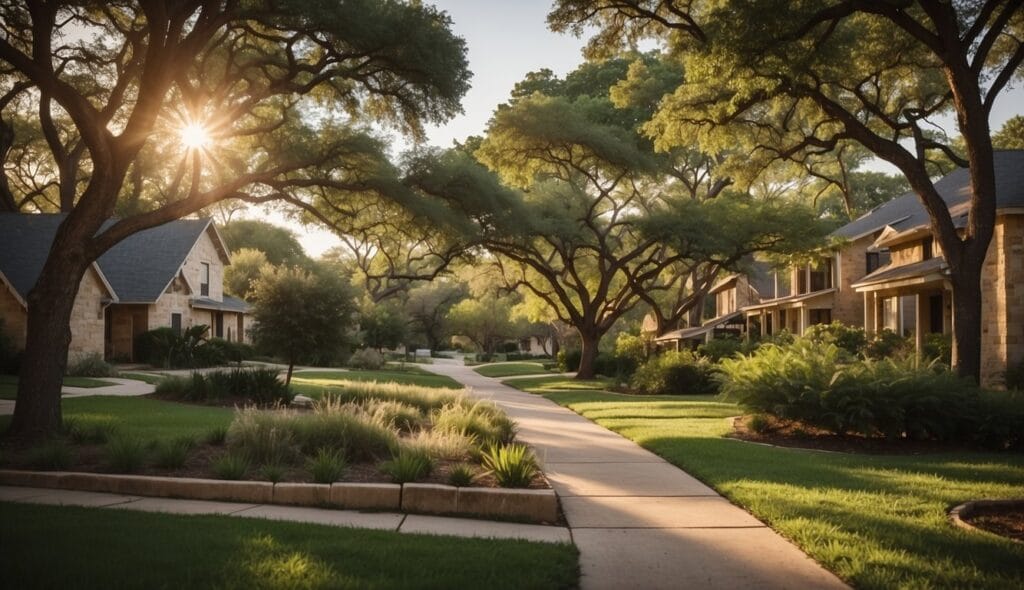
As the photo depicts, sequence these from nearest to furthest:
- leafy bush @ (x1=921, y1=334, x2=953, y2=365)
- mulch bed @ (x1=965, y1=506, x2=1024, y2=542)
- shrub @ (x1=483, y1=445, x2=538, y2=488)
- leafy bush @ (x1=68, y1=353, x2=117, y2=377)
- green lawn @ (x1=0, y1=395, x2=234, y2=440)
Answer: mulch bed @ (x1=965, y1=506, x2=1024, y2=542), shrub @ (x1=483, y1=445, x2=538, y2=488), green lawn @ (x1=0, y1=395, x2=234, y2=440), leafy bush @ (x1=921, y1=334, x2=953, y2=365), leafy bush @ (x1=68, y1=353, x2=117, y2=377)

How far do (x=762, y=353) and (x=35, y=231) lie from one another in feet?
94.2

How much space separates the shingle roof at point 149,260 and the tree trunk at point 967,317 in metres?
31.1

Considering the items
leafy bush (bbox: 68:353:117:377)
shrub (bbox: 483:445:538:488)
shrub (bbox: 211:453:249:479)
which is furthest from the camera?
leafy bush (bbox: 68:353:117:377)

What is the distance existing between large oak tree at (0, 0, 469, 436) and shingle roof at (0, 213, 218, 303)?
8238 mm

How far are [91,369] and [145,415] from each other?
13.5m

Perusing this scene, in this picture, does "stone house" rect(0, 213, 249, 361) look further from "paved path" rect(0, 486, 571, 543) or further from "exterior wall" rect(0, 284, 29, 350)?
"paved path" rect(0, 486, 571, 543)

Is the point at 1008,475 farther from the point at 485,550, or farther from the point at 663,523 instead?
the point at 485,550

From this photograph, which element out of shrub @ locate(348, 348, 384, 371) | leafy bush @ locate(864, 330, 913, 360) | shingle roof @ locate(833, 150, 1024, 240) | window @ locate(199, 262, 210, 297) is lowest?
shrub @ locate(348, 348, 384, 371)

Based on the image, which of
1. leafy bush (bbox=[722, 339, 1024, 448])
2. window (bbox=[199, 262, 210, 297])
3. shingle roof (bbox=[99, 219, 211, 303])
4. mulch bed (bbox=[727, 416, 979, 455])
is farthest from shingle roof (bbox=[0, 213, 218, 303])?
leafy bush (bbox=[722, 339, 1024, 448])

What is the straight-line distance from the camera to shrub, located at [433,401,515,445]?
35.5 feet

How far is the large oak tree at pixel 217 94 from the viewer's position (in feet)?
36.1

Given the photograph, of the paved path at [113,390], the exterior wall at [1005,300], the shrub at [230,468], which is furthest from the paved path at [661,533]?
the exterior wall at [1005,300]

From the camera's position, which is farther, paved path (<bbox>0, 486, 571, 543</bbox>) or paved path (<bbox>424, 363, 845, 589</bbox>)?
paved path (<bbox>0, 486, 571, 543</bbox>)

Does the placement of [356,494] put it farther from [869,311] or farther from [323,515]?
[869,311]
